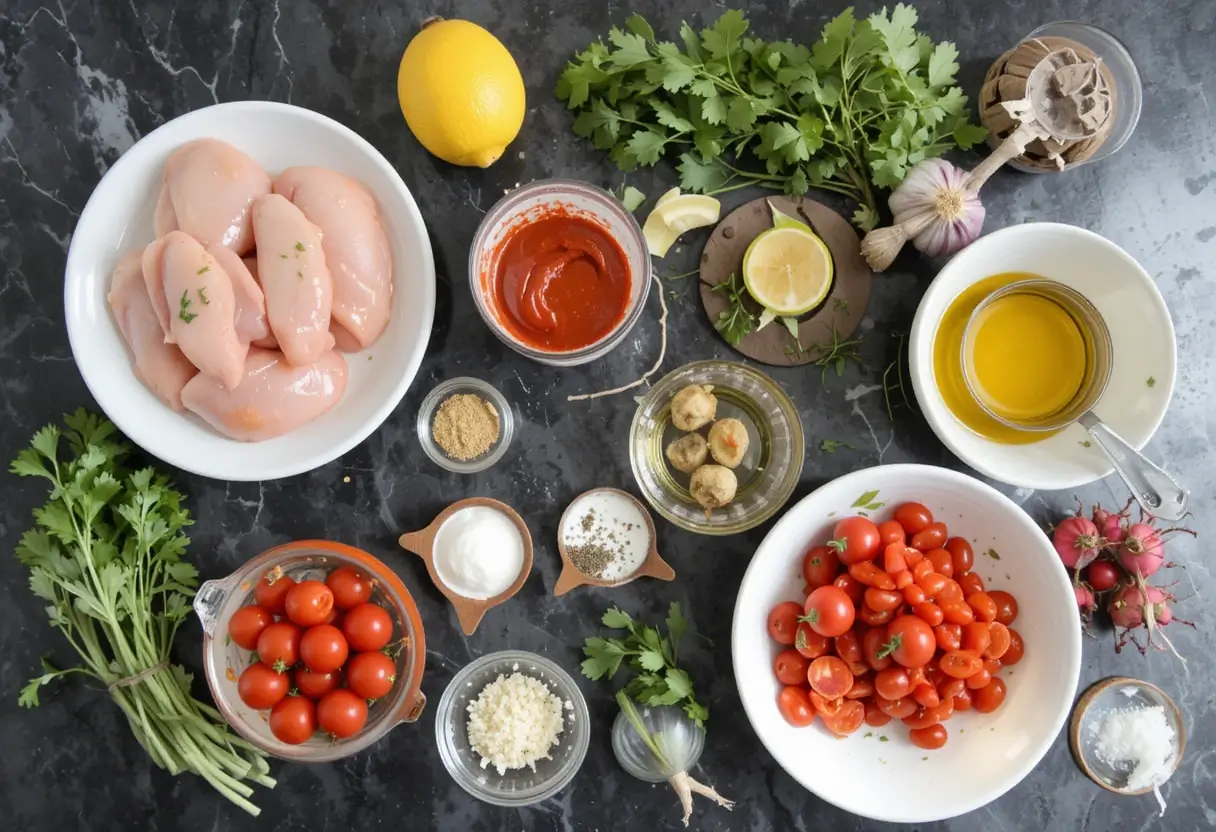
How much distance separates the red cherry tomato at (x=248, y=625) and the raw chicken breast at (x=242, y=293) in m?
0.57

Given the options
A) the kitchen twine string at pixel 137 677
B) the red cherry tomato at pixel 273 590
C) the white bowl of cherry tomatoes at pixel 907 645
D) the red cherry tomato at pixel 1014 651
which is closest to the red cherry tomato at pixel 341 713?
the red cherry tomato at pixel 273 590

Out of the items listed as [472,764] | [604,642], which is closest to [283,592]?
[472,764]

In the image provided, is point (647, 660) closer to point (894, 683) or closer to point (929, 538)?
point (894, 683)

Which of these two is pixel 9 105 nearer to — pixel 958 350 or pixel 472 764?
pixel 472 764

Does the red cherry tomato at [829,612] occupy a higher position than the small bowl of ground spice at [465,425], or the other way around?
the small bowl of ground spice at [465,425]

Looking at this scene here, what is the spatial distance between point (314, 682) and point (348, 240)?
34.9 inches

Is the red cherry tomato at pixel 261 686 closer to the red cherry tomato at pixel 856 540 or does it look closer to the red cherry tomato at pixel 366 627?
the red cherry tomato at pixel 366 627

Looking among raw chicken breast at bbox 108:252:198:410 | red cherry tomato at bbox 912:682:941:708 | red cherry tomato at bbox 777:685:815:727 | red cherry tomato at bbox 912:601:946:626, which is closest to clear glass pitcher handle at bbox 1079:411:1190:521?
red cherry tomato at bbox 912:601:946:626

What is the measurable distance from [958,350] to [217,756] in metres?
1.76

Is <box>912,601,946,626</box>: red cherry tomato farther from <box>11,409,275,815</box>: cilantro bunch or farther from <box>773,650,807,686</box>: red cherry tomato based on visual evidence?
<box>11,409,275,815</box>: cilantro bunch

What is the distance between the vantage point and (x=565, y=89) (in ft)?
5.84

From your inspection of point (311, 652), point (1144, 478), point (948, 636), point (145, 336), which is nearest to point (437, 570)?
point (311, 652)

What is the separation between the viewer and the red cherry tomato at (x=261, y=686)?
1652 mm

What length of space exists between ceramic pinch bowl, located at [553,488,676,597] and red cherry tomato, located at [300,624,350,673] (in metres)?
0.46
